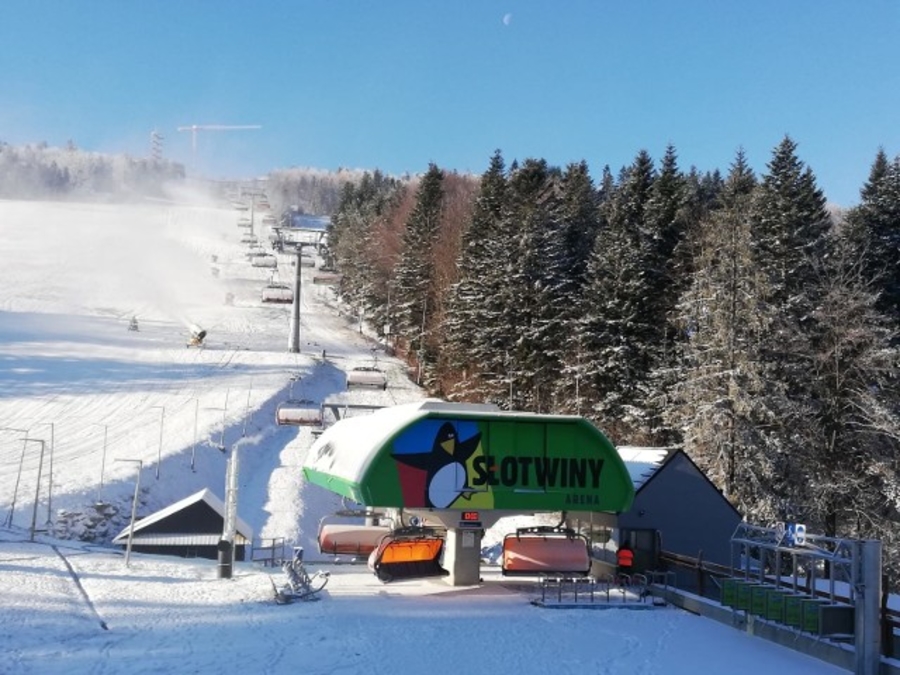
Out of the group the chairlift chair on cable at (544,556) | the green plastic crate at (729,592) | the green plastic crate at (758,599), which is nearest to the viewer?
the green plastic crate at (758,599)

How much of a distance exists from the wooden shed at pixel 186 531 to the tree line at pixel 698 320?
16.7 meters

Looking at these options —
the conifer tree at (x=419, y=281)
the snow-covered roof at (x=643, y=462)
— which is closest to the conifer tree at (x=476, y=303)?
the conifer tree at (x=419, y=281)

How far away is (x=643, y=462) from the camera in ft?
87.5

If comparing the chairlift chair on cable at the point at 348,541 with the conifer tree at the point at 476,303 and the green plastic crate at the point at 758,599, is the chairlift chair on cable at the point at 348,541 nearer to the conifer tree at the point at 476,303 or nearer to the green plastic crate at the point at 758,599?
the green plastic crate at the point at 758,599

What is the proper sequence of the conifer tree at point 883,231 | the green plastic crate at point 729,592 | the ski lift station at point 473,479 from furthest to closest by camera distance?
the conifer tree at point 883,231 < the ski lift station at point 473,479 < the green plastic crate at point 729,592

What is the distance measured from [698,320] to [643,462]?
392 inches

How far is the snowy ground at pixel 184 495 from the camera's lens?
44.9ft

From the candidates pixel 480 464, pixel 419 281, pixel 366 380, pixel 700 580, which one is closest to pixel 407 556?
pixel 480 464

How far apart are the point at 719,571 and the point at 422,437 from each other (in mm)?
7150

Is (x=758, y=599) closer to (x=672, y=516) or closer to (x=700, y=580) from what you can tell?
(x=700, y=580)

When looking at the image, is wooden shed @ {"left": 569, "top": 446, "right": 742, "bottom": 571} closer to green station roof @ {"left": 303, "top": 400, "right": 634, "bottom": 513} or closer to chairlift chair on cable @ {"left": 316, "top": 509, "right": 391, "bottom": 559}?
green station roof @ {"left": 303, "top": 400, "right": 634, "bottom": 513}

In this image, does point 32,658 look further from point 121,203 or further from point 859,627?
point 121,203

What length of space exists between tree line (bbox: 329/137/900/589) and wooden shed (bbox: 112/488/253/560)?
54.9ft

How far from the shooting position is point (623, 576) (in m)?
21.2
